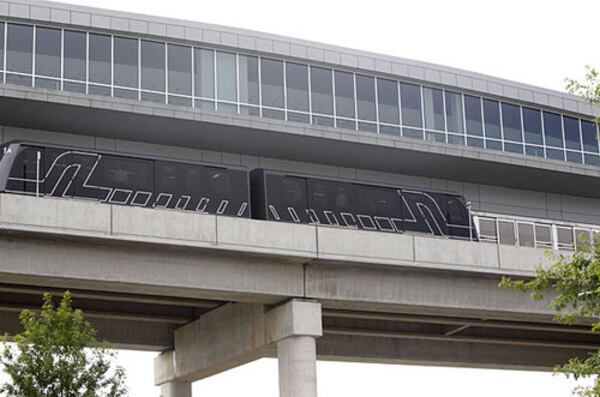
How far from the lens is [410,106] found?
46.3m

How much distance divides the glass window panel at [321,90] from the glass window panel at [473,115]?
249 inches

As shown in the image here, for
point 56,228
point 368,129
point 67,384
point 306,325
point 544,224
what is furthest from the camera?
point 368,129

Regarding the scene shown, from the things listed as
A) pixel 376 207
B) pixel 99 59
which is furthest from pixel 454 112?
pixel 99 59

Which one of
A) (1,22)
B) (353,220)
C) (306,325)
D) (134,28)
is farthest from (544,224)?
(1,22)

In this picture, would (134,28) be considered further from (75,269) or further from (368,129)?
(75,269)

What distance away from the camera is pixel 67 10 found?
40781mm

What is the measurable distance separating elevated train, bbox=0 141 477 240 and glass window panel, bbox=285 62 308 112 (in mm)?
7674

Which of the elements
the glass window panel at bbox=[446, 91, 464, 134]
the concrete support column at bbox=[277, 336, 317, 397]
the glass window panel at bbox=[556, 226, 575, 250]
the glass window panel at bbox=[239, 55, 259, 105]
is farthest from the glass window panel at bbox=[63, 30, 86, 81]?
the glass window panel at bbox=[556, 226, 575, 250]

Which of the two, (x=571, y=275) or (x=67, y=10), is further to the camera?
(x=67, y=10)

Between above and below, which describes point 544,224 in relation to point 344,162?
below

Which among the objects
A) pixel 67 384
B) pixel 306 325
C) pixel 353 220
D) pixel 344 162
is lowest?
pixel 67 384

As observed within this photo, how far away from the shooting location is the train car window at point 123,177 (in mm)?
33000

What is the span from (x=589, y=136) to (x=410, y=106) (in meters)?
9.47

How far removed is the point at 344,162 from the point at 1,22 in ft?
45.9
